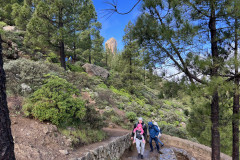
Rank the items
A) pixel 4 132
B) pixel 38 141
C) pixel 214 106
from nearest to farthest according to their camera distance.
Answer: pixel 4 132 → pixel 38 141 → pixel 214 106

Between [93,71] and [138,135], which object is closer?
[138,135]

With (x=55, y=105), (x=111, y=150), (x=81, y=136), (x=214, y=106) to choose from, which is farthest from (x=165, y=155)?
(x=55, y=105)

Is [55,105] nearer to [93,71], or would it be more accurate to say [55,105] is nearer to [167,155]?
[167,155]

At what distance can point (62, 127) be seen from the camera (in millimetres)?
4348

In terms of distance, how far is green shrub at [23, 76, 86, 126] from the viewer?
4.10m

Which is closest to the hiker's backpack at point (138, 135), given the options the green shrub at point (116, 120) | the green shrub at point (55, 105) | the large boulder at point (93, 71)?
the green shrub at point (55, 105)

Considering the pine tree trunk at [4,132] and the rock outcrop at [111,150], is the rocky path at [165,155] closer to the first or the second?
the rock outcrop at [111,150]

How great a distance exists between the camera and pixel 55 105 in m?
4.36

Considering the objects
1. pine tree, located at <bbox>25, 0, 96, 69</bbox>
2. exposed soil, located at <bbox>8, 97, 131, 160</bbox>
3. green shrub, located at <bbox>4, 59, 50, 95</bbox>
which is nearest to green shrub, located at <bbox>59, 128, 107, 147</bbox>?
exposed soil, located at <bbox>8, 97, 131, 160</bbox>

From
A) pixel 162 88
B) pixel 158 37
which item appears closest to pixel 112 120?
pixel 162 88

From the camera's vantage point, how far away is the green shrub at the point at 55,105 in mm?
4098

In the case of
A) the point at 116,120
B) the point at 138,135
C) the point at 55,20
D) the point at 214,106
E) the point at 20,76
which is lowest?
the point at 116,120

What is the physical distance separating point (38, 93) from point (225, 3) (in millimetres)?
5911

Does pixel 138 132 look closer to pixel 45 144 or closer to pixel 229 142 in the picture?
pixel 45 144
